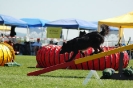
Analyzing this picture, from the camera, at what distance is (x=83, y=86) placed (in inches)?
325

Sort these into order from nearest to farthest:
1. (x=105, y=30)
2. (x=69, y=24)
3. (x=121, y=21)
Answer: (x=105, y=30) < (x=121, y=21) < (x=69, y=24)

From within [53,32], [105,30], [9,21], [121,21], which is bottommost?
[53,32]

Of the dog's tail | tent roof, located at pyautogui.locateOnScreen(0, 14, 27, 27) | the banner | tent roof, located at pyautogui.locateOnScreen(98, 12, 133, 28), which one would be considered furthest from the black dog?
tent roof, located at pyautogui.locateOnScreen(0, 14, 27, 27)

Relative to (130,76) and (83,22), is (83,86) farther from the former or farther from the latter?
(83,22)

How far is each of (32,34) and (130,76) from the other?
28252 millimetres

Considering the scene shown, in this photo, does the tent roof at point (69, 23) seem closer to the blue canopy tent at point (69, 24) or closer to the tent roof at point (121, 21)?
the blue canopy tent at point (69, 24)

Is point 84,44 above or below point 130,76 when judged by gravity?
above

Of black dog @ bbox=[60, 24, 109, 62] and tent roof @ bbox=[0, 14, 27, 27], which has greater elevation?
black dog @ bbox=[60, 24, 109, 62]


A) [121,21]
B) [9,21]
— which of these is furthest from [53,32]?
[121,21]

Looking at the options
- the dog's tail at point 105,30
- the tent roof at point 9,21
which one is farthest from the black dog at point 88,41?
the tent roof at point 9,21

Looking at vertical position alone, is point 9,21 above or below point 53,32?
above

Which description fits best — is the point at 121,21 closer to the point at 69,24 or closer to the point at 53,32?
the point at 53,32

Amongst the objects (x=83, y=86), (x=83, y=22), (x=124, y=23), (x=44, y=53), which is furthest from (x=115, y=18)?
(x=83, y=86)

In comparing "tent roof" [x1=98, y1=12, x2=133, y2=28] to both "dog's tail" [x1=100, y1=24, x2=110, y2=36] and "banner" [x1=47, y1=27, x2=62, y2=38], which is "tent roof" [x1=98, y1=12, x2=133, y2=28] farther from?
"dog's tail" [x1=100, y1=24, x2=110, y2=36]
